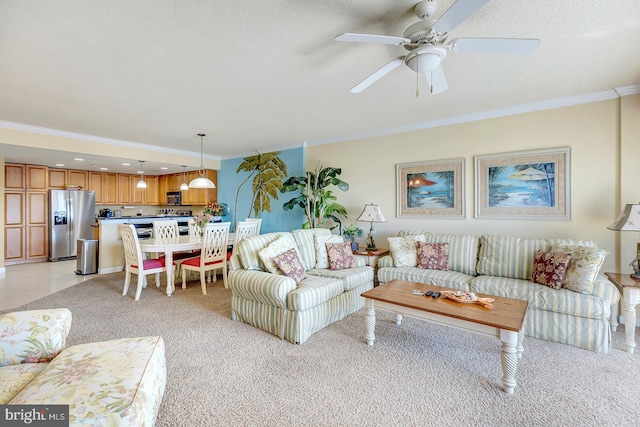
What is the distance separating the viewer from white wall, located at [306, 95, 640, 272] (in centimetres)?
320

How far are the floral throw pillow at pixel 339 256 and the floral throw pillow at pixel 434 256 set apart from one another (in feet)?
2.83

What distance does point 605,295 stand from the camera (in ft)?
8.62

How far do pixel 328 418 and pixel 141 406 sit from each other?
1035mm

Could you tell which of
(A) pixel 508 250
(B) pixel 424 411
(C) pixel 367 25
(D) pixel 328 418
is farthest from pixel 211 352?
(A) pixel 508 250

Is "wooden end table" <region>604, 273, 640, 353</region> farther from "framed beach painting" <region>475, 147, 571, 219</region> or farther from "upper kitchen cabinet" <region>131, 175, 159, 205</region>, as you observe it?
"upper kitchen cabinet" <region>131, 175, 159, 205</region>

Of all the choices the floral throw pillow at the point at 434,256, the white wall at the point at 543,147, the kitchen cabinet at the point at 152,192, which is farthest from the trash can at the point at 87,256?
the floral throw pillow at the point at 434,256

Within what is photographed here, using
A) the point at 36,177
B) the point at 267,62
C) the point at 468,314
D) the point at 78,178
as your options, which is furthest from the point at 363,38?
the point at 78,178

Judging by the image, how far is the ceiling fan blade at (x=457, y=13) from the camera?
143 centimetres

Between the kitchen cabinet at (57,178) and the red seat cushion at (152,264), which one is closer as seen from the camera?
the red seat cushion at (152,264)

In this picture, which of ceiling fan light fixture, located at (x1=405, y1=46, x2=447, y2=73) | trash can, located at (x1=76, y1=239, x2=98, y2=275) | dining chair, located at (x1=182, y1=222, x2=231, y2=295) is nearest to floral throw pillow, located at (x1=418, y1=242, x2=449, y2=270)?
ceiling fan light fixture, located at (x1=405, y1=46, x2=447, y2=73)

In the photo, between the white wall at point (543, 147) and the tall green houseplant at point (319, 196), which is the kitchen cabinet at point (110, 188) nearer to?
the tall green houseplant at point (319, 196)

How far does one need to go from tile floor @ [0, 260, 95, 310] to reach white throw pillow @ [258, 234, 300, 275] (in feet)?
11.0

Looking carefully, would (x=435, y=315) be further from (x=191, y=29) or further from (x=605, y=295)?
(x=191, y=29)

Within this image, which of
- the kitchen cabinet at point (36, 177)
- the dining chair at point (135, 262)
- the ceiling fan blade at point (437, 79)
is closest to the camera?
the ceiling fan blade at point (437, 79)
